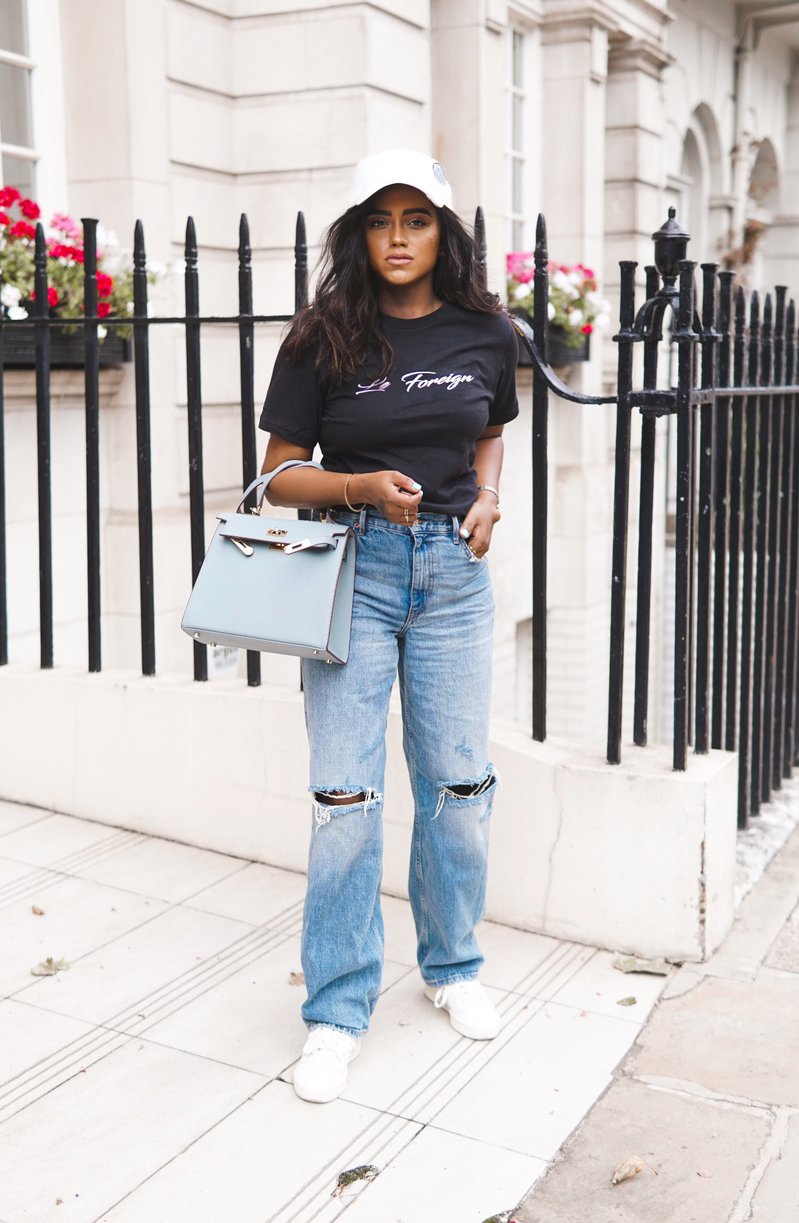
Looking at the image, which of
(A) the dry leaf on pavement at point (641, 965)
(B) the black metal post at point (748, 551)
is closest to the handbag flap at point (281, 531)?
(A) the dry leaf on pavement at point (641, 965)

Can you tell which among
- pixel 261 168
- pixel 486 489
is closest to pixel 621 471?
pixel 486 489

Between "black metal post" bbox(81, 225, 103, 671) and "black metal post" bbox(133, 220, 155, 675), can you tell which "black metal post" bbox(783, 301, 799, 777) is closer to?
"black metal post" bbox(133, 220, 155, 675)

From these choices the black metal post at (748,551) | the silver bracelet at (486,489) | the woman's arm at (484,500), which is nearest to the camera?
the woman's arm at (484,500)

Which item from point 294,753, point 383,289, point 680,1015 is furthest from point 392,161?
point 680,1015

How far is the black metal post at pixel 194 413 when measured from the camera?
382cm

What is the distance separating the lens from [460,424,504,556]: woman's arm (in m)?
2.80

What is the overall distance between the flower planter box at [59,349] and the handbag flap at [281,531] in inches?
76.6

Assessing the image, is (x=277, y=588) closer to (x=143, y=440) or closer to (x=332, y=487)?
(x=332, y=487)

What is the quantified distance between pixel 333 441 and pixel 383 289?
35cm

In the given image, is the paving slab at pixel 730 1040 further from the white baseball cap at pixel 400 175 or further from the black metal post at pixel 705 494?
the white baseball cap at pixel 400 175

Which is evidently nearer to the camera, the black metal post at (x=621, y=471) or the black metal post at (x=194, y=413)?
the black metal post at (x=621, y=471)

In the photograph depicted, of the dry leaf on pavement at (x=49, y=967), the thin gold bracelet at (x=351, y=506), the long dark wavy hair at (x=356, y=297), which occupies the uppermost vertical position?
the long dark wavy hair at (x=356, y=297)

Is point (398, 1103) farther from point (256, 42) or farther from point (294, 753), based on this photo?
point (256, 42)

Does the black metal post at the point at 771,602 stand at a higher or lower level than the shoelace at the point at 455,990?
higher
